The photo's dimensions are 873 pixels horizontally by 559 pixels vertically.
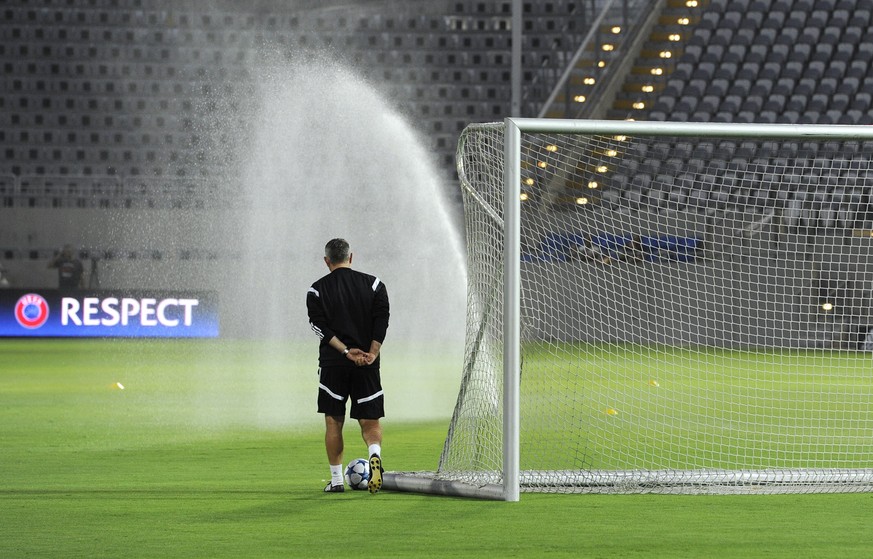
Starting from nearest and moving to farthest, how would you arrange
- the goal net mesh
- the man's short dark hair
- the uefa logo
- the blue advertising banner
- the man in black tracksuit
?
the man in black tracksuit, the man's short dark hair, the goal net mesh, the blue advertising banner, the uefa logo

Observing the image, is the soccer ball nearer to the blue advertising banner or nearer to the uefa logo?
the blue advertising banner

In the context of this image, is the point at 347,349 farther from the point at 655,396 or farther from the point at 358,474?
the point at 655,396

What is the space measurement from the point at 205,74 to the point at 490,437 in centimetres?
2413

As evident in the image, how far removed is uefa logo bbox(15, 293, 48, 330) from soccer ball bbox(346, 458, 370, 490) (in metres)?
17.1

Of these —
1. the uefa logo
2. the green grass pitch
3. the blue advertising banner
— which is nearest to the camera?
the green grass pitch

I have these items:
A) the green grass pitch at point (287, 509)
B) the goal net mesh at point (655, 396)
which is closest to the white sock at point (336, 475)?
the green grass pitch at point (287, 509)

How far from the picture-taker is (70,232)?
26.3 meters

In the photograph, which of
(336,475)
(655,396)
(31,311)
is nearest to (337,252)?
(336,475)

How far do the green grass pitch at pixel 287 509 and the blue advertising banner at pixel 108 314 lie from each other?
10848 mm

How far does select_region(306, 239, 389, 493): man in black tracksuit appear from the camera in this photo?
6.74 meters

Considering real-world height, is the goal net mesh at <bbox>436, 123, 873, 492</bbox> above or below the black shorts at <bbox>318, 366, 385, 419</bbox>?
below

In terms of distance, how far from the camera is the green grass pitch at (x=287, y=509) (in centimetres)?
533

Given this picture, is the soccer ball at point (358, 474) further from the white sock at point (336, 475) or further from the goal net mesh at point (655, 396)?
the goal net mesh at point (655, 396)

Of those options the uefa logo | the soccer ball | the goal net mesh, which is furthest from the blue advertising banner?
the soccer ball
